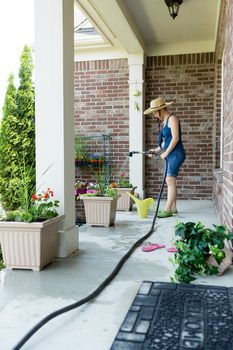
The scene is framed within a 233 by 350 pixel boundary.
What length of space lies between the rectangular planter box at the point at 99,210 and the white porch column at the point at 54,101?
119 cm

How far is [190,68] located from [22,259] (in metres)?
5.17

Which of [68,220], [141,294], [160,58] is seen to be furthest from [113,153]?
[141,294]

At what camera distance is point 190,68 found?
6691 mm

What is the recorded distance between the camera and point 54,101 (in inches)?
118

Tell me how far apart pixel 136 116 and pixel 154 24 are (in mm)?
1556

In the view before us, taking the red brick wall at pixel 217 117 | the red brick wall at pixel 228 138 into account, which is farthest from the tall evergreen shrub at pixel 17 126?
the red brick wall at pixel 228 138

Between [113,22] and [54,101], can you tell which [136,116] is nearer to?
[113,22]

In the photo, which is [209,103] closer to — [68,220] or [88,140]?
[88,140]

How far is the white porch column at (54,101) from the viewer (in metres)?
2.97

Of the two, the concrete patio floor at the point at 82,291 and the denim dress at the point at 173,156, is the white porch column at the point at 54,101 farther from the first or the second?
the denim dress at the point at 173,156

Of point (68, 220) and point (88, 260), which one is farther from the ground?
point (68, 220)

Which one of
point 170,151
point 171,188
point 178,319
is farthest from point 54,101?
point 171,188

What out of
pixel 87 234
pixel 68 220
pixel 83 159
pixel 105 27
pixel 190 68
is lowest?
pixel 87 234

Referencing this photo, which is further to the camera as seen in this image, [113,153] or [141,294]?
[113,153]
